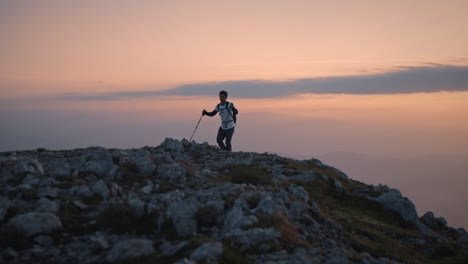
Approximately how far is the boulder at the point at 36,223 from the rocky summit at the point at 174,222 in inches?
1.0

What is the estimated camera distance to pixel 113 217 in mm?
11445

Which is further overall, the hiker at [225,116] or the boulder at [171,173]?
the hiker at [225,116]

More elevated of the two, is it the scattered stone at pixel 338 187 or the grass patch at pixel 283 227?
the grass patch at pixel 283 227

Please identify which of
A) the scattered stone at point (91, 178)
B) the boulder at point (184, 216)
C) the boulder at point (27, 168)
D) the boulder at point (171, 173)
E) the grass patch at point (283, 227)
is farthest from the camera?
the boulder at point (171, 173)

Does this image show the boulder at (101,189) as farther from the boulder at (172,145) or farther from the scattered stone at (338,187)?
the scattered stone at (338,187)

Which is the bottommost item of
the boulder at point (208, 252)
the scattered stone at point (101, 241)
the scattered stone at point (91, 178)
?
the scattered stone at point (101, 241)

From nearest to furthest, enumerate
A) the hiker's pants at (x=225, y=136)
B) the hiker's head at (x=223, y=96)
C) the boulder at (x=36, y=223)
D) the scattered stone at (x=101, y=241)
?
the scattered stone at (x=101, y=241) < the boulder at (x=36, y=223) < the hiker's head at (x=223, y=96) < the hiker's pants at (x=225, y=136)

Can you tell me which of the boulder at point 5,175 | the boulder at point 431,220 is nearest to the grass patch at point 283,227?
the boulder at point 5,175

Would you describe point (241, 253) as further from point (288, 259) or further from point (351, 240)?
point (351, 240)

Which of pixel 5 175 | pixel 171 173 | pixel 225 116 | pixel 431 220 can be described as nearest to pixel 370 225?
pixel 431 220

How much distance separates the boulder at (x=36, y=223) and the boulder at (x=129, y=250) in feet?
7.76

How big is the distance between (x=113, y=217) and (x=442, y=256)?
12.2m

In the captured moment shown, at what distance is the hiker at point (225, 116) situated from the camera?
955 inches

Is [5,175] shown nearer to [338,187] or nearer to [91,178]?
[91,178]
